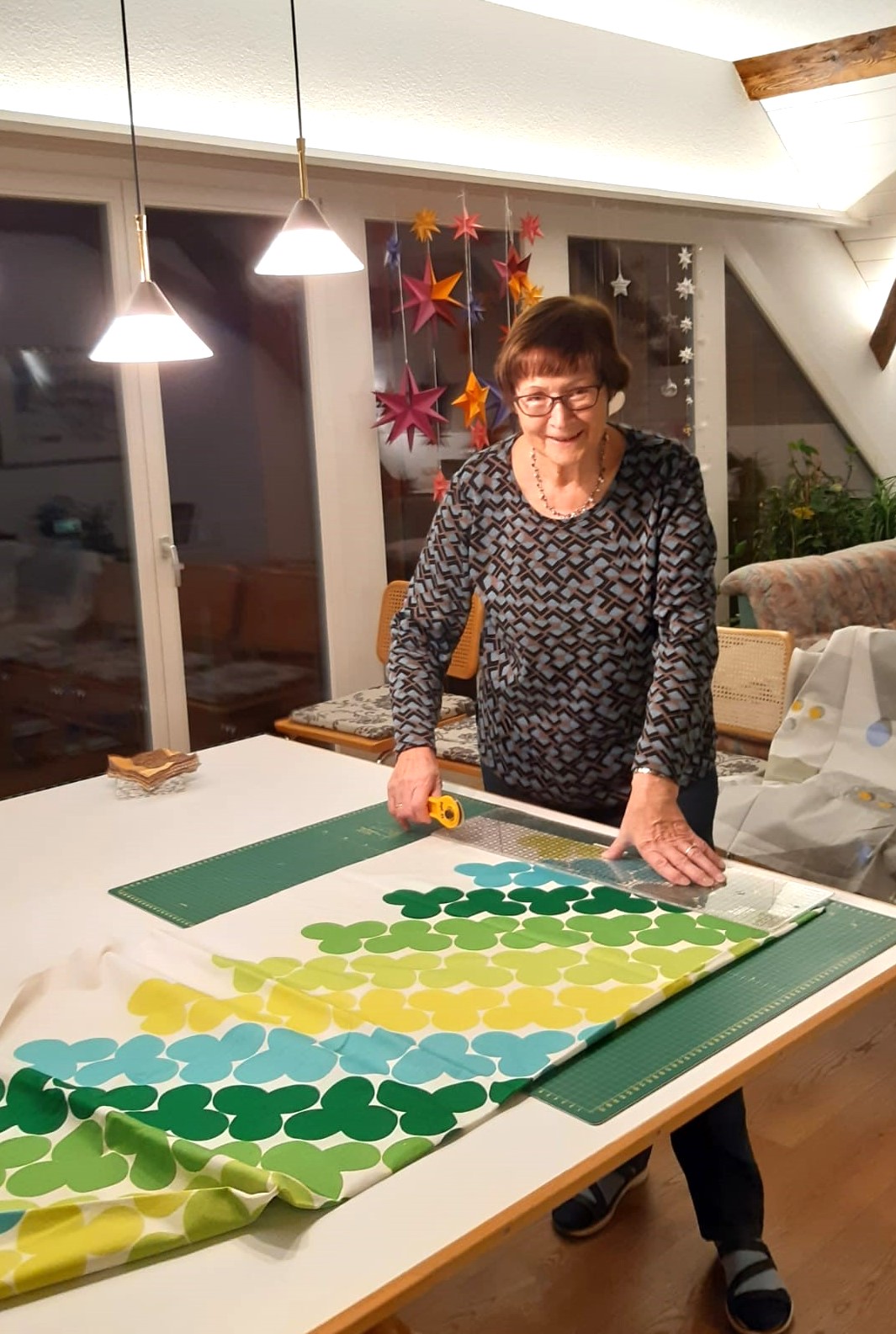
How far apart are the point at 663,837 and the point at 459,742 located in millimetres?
2138

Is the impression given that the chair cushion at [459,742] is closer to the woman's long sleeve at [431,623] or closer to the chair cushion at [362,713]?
the chair cushion at [362,713]

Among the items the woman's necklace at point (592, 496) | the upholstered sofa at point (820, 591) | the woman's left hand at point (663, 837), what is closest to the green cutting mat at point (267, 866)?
the woman's left hand at point (663, 837)

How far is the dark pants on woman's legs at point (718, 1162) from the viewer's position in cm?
192

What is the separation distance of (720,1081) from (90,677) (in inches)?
123

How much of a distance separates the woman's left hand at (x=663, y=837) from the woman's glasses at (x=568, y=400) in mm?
537

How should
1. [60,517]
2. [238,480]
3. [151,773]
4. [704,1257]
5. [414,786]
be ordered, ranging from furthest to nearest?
[238,480] < [60,517] < [151,773] < [704,1257] < [414,786]

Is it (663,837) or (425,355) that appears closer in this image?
(663,837)

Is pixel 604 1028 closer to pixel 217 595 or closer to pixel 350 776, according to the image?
pixel 350 776

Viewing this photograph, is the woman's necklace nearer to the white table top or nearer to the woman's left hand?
the woman's left hand

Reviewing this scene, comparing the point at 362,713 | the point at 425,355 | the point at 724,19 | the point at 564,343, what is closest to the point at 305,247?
the point at 564,343

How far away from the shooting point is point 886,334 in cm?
662

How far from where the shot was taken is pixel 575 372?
1873 millimetres

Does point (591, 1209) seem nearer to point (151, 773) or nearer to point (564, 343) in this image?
point (151, 773)

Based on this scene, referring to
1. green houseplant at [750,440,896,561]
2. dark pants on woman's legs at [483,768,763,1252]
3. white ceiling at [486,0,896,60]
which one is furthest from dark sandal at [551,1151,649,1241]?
green houseplant at [750,440,896,561]
